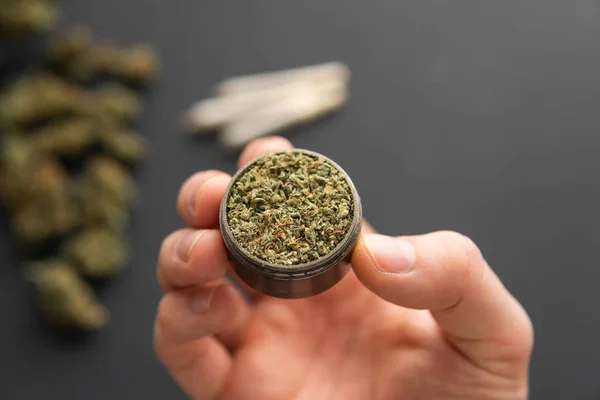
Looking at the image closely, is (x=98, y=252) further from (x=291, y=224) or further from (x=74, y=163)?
(x=291, y=224)

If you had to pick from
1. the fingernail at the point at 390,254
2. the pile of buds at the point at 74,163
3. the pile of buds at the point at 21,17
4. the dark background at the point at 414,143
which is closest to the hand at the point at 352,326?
the fingernail at the point at 390,254

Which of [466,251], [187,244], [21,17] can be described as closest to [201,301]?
[187,244]

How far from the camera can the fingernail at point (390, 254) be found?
118cm

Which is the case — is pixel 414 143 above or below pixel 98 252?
above

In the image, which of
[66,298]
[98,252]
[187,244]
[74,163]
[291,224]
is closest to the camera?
[291,224]

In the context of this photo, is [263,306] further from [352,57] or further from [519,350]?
[352,57]

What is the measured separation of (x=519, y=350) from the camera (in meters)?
1.39

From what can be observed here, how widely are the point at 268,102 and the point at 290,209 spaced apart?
4.68 feet

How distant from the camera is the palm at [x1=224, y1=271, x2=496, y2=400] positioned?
1.48 meters

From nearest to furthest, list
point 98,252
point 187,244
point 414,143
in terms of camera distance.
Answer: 1. point 187,244
2. point 98,252
3. point 414,143

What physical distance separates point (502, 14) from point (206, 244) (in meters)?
2.01

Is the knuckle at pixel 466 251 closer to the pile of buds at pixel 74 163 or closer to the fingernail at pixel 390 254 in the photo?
the fingernail at pixel 390 254

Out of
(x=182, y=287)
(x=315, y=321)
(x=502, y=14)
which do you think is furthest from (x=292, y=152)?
(x=502, y=14)

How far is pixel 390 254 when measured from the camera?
1184 mm
